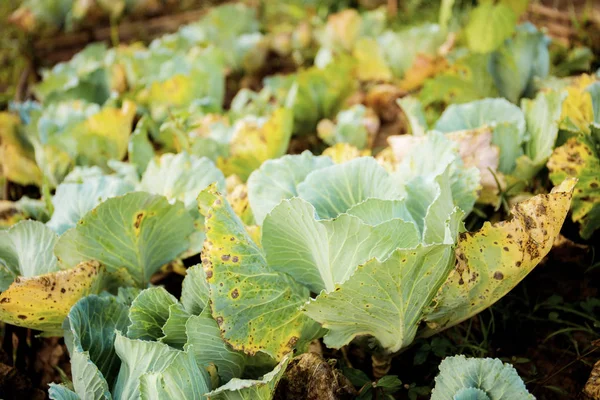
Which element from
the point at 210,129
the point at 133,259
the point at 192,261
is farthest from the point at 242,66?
the point at 133,259

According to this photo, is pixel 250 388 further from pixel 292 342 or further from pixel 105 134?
pixel 105 134

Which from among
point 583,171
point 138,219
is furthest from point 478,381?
point 138,219

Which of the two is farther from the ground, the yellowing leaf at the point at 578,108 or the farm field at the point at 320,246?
the yellowing leaf at the point at 578,108

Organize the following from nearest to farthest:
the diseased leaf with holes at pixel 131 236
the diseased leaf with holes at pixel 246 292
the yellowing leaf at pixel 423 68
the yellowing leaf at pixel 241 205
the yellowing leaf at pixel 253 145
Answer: the diseased leaf with holes at pixel 246 292 < the diseased leaf with holes at pixel 131 236 < the yellowing leaf at pixel 241 205 < the yellowing leaf at pixel 253 145 < the yellowing leaf at pixel 423 68

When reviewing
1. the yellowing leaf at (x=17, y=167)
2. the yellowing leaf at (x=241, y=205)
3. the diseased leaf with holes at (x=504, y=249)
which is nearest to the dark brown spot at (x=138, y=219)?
the yellowing leaf at (x=241, y=205)

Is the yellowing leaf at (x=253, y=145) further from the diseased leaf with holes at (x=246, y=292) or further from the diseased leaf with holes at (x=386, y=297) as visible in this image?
the diseased leaf with holes at (x=386, y=297)

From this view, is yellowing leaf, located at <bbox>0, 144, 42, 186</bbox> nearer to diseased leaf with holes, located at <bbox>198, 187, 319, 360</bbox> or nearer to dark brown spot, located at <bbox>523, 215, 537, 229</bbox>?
diseased leaf with holes, located at <bbox>198, 187, 319, 360</bbox>
